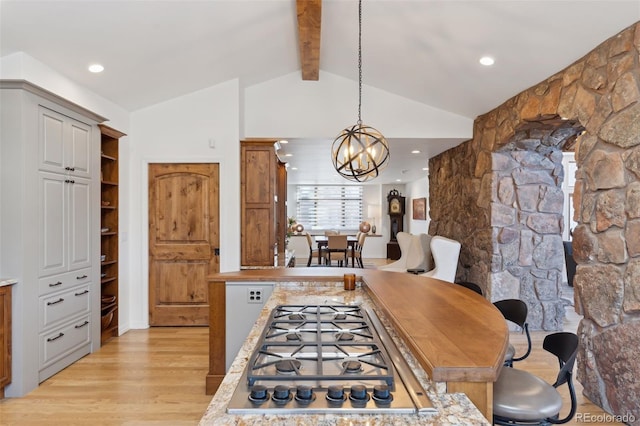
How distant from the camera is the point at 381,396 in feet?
3.47

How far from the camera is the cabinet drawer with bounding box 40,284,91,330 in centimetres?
334

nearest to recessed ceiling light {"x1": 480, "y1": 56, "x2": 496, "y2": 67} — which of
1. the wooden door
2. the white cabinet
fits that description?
the wooden door

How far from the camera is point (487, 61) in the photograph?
3643mm

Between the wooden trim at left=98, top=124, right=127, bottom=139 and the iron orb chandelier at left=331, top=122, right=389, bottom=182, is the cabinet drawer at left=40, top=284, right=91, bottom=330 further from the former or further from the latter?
the iron orb chandelier at left=331, top=122, right=389, bottom=182

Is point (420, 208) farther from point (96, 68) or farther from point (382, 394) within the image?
point (382, 394)

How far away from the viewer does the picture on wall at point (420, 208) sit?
394 inches

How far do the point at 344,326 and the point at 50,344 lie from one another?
2.96 meters

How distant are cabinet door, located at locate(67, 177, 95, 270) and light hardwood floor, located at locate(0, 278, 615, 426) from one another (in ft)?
3.19

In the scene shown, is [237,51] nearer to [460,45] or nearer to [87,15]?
[87,15]

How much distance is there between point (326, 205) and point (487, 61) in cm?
918

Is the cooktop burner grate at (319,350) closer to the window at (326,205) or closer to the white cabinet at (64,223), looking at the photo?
the white cabinet at (64,223)

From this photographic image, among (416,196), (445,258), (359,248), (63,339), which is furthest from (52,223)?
(416,196)

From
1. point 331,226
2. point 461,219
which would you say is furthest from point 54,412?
point 331,226

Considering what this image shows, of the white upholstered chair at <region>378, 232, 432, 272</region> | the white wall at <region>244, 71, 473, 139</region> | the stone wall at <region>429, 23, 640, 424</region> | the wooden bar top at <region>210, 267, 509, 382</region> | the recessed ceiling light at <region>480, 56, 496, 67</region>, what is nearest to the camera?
the wooden bar top at <region>210, 267, 509, 382</region>
